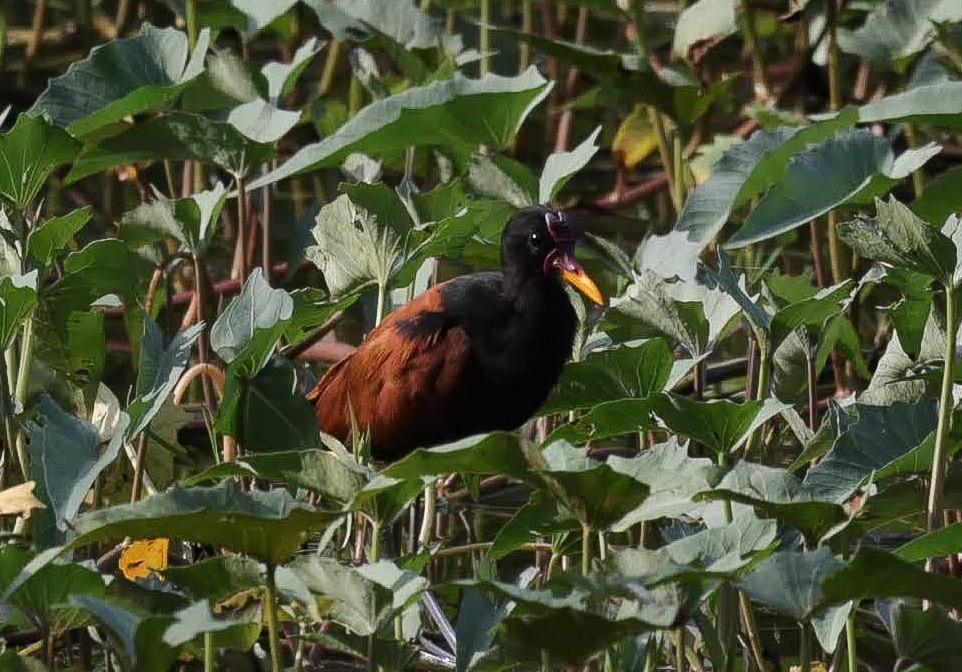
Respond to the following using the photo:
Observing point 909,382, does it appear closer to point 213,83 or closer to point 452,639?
point 452,639

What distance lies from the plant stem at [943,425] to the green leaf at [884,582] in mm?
335

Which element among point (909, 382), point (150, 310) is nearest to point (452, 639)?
point (909, 382)

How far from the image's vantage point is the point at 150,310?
3852 millimetres

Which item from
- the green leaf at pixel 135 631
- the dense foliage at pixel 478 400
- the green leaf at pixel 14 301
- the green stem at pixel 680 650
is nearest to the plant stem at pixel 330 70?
the dense foliage at pixel 478 400

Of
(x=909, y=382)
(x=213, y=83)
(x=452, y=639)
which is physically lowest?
(x=452, y=639)

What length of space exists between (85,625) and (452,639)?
621mm

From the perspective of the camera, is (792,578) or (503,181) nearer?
(792,578)

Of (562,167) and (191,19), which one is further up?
(191,19)

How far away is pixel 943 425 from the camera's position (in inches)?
99.4

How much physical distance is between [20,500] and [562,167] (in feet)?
4.24

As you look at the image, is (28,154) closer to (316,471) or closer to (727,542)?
(316,471)

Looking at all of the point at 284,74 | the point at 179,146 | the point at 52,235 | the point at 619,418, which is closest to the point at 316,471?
the point at 619,418

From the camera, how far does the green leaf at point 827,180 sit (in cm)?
315

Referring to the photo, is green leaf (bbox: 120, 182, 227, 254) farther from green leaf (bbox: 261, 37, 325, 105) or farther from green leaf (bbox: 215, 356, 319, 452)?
green leaf (bbox: 215, 356, 319, 452)
